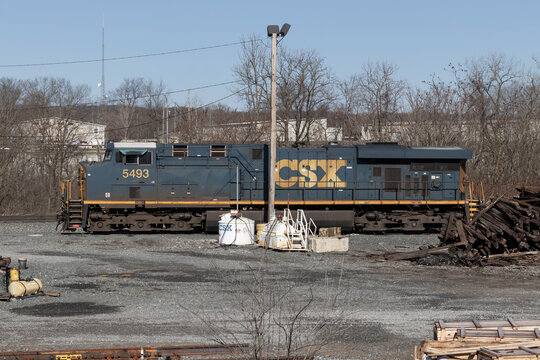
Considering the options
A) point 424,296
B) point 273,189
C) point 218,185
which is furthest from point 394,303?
point 218,185

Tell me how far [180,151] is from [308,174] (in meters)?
4.93

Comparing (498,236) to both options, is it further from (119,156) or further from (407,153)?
(119,156)

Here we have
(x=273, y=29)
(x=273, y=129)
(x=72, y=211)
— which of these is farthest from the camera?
Answer: (x=72, y=211)

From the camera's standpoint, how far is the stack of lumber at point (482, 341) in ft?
21.5

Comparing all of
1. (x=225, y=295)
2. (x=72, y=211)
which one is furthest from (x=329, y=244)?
(x=72, y=211)

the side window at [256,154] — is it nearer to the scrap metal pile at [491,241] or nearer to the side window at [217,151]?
the side window at [217,151]

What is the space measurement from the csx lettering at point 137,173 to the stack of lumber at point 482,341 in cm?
1815

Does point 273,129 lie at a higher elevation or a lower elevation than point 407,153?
higher

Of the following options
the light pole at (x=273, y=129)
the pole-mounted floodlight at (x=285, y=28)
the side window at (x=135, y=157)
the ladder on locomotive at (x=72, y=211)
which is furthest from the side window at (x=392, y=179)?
the ladder on locomotive at (x=72, y=211)

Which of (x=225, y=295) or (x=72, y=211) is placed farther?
(x=72, y=211)

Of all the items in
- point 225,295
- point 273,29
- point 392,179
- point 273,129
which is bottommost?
point 225,295

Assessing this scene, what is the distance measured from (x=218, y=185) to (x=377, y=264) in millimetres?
8907

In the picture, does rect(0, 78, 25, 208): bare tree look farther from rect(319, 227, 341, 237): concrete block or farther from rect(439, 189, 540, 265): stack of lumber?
rect(439, 189, 540, 265): stack of lumber

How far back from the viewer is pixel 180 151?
24672mm
